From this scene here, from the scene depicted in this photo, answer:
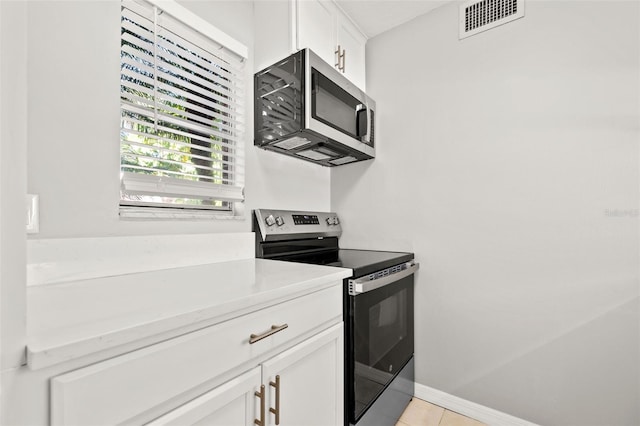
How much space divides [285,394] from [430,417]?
1151 millimetres

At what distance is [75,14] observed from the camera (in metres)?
1.05

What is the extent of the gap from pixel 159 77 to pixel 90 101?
32 centimetres

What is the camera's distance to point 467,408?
1.68m

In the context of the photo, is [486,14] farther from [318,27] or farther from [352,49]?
[318,27]

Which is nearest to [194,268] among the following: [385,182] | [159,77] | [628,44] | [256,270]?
[256,270]

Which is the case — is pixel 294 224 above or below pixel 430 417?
above

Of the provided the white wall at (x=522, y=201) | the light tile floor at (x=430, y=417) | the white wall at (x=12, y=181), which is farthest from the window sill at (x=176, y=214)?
the light tile floor at (x=430, y=417)

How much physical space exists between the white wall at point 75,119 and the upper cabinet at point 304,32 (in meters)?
0.71

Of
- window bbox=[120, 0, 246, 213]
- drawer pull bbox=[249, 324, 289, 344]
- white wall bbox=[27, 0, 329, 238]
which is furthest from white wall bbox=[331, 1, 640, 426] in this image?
white wall bbox=[27, 0, 329, 238]

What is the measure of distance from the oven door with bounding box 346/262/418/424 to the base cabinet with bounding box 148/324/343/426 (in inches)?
2.5

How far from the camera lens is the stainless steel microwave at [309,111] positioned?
1488 mm

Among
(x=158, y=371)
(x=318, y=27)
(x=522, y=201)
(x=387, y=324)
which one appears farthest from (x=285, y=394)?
(x=318, y=27)

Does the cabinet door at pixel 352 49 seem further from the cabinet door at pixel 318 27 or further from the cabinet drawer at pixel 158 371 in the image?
the cabinet drawer at pixel 158 371

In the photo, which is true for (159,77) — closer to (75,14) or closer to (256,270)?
(75,14)
